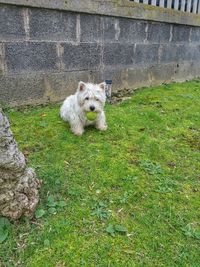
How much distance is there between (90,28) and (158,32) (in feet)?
6.76

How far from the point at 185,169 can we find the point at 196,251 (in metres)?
1.23

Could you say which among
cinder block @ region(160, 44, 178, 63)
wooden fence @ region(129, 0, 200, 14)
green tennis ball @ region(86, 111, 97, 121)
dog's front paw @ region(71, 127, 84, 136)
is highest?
wooden fence @ region(129, 0, 200, 14)

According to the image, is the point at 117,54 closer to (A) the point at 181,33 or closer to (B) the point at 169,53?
(B) the point at 169,53

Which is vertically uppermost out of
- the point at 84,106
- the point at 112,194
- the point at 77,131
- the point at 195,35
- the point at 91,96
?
the point at 195,35

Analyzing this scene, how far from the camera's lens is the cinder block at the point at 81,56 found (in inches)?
198

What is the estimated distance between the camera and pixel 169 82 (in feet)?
24.6

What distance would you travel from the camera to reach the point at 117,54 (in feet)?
19.1

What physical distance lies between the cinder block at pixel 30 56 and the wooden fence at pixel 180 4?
233 centimetres

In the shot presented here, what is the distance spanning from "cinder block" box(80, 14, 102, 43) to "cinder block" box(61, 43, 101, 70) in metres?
0.10

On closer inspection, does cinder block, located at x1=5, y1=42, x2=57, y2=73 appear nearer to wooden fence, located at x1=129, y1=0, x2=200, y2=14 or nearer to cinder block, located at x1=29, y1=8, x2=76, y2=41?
cinder block, located at x1=29, y1=8, x2=76, y2=41

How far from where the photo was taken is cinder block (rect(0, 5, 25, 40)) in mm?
4204

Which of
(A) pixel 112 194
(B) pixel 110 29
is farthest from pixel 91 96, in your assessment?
(B) pixel 110 29

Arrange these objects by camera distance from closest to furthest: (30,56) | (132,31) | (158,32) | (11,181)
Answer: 1. (11,181)
2. (30,56)
3. (132,31)
4. (158,32)

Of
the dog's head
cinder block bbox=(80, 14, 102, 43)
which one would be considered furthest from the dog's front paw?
cinder block bbox=(80, 14, 102, 43)
